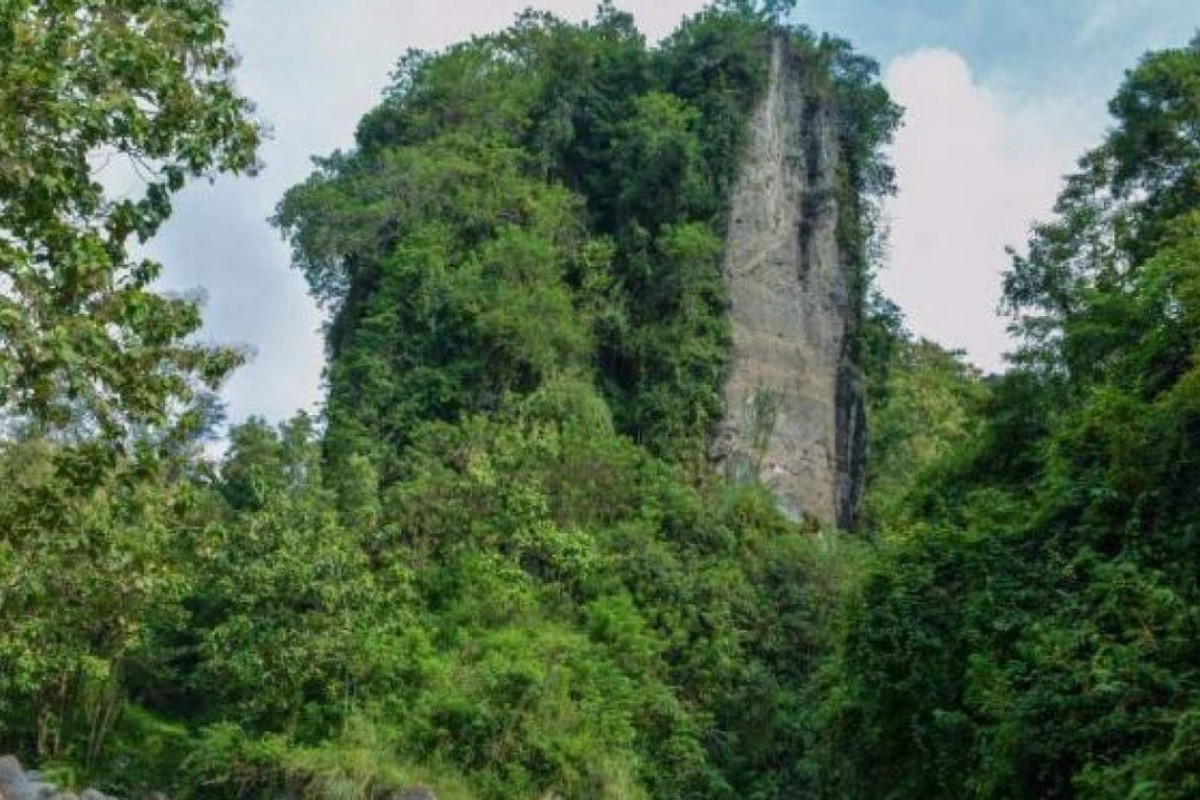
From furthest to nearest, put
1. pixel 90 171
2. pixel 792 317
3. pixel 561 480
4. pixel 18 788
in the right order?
pixel 792 317 < pixel 561 480 < pixel 18 788 < pixel 90 171

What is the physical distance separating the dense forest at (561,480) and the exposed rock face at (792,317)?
638mm

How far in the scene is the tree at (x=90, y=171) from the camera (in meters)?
6.66

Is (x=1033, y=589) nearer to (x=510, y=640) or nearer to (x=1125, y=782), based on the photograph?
(x=1125, y=782)

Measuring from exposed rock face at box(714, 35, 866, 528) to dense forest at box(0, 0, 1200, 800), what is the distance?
638 millimetres

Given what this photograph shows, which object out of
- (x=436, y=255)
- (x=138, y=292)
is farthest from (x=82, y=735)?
(x=138, y=292)

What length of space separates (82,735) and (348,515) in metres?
5.99

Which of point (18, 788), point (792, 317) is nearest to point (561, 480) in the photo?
point (792, 317)

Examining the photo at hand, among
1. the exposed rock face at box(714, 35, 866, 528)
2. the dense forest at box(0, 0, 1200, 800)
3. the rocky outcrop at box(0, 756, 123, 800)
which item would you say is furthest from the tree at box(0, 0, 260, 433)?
the exposed rock face at box(714, 35, 866, 528)

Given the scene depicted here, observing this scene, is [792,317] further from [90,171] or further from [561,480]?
[90,171]

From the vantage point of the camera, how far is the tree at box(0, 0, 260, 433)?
6.66 m

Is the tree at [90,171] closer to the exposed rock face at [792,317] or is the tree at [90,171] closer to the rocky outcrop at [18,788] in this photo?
the rocky outcrop at [18,788]

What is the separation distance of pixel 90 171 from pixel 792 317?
83.9 ft

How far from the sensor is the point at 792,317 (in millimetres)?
31891

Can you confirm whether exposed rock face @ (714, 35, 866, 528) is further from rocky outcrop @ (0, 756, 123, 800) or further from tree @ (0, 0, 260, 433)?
tree @ (0, 0, 260, 433)
